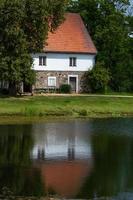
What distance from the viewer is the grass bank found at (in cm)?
5912

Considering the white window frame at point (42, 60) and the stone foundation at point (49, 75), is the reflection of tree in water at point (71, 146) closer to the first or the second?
the stone foundation at point (49, 75)

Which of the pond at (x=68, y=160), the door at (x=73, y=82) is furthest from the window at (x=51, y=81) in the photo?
the pond at (x=68, y=160)

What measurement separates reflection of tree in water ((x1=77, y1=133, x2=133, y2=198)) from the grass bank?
1873cm

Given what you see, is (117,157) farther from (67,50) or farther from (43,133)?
(67,50)

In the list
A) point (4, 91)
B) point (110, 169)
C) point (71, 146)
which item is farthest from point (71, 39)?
point (110, 169)

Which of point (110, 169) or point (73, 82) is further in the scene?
point (73, 82)

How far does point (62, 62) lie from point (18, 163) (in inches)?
A: 2274

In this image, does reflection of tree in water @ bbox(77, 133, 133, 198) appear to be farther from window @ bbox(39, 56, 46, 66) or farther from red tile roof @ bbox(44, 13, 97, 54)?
red tile roof @ bbox(44, 13, 97, 54)

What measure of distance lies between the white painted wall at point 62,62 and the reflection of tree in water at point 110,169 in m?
46.3

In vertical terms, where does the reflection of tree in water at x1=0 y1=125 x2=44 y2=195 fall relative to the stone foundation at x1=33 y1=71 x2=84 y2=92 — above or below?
above

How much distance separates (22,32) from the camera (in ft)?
224

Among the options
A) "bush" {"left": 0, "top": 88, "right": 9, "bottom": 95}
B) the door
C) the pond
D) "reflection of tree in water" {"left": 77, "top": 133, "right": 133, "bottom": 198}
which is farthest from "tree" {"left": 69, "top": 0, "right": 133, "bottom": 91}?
"reflection of tree in water" {"left": 77, "top": 133, "right": 133, "bottom": 198}

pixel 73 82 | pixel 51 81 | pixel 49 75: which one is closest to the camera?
pixel 51 81

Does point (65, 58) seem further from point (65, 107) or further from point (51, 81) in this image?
point (65, 107)
